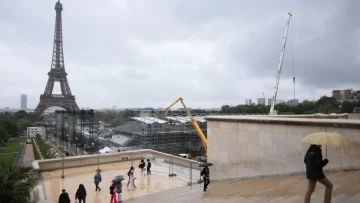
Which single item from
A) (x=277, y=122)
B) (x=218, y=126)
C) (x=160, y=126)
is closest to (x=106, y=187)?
(x=218, y=126)

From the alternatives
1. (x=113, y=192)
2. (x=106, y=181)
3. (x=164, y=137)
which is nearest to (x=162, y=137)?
(x=164, y=137)

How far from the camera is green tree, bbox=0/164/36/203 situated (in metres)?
6.46

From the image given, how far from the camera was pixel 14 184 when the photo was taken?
675cm

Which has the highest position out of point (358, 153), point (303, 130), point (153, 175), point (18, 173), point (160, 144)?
point (303, 130)

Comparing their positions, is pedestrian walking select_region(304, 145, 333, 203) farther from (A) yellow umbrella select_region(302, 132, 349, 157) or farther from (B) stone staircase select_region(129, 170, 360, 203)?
(B) stone staircase select_region(129, 170, 360, 203)

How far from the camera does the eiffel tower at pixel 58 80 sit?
94562mm

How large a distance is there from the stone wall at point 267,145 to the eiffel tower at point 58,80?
93.7m

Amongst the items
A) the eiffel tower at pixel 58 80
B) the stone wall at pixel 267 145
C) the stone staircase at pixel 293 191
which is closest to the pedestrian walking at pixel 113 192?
the stone staircase at pixel 293 191

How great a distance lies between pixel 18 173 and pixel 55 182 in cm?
455

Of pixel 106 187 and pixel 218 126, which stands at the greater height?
pixel 218 126

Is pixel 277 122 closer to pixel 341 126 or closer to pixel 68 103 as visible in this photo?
pixel 341 126

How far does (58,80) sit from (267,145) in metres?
102

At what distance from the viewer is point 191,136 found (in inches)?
2226

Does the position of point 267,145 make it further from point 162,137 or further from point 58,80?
point 58,80
